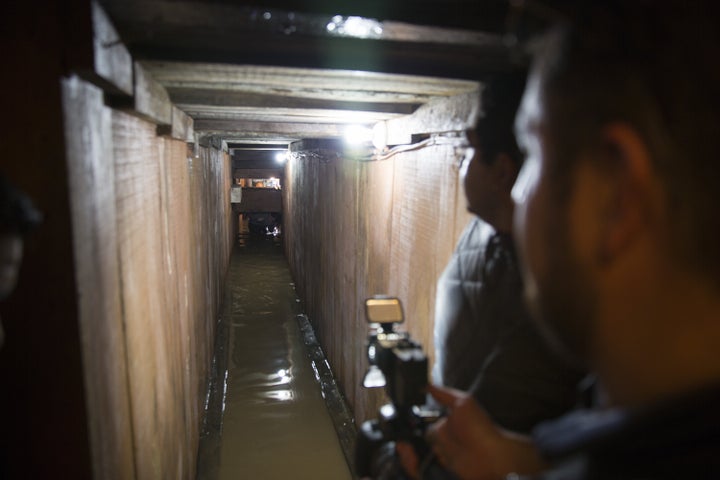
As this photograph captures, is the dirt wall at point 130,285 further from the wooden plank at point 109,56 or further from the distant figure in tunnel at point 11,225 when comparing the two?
the distant figure in tunnel at point 11,225

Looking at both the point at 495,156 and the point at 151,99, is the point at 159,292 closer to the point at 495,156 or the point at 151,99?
the point at 151,99

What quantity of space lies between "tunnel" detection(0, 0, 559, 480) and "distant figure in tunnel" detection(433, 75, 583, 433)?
299 mm

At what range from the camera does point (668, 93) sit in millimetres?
834

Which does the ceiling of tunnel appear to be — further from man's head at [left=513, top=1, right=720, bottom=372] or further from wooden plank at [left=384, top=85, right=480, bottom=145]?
man's head at [left=513, top=1, right=720, bottom=372]

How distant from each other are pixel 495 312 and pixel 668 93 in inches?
47.6

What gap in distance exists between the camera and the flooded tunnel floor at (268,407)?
536 centimetres

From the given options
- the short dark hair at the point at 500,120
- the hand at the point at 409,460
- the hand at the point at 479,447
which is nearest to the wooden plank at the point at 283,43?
the short dark hair at the point at 500,120

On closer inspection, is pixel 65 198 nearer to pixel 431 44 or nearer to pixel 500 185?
pixel 431 44

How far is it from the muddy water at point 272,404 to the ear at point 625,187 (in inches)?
202

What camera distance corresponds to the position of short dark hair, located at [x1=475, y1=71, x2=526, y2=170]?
2.05 metres

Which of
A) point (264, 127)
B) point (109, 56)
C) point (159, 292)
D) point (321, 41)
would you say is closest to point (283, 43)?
point (321, 41)

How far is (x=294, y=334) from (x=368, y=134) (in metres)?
5.32

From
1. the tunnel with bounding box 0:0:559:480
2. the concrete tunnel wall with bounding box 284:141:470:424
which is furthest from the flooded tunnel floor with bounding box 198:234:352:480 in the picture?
the tunnel with bounding box 0:0:559:480

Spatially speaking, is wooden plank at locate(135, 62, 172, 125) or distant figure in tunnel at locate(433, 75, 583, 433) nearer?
distant figure in tunnel at locate(433, 75, 583, 433)
